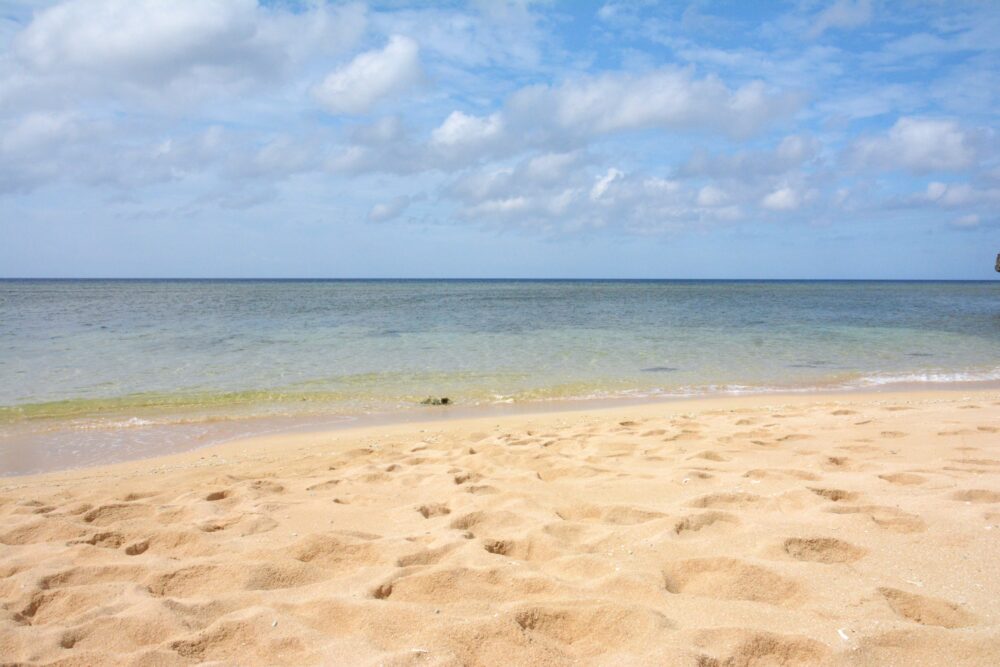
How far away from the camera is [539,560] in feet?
11.5

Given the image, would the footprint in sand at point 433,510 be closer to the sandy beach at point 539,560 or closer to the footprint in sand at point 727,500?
the sandy beach at point 539,560

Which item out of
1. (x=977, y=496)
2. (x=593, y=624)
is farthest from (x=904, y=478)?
(x=593, y=624)

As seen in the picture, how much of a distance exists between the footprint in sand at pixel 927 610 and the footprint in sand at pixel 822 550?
0.44 m

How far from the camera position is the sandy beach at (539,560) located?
2.59 m

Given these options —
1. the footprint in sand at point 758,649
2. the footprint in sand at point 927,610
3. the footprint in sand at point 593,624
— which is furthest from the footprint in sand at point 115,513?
the footprint in sand at point 927,610

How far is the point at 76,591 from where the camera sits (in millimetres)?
3203

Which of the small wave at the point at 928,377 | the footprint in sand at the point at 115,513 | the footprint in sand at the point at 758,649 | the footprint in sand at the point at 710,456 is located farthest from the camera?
the small wave at the point at 928,377

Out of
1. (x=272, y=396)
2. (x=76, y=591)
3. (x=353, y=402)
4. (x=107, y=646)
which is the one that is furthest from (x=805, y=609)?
(x=272, y=396)

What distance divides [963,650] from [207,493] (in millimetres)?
4901

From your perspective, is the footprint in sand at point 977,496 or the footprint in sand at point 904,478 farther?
the footprint in sand at point 904,478

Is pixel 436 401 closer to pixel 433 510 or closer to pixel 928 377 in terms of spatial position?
pixel 433 510

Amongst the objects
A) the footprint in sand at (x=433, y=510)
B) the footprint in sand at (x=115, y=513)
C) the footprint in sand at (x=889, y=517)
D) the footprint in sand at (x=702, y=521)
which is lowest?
the footprint in sand at (x=115, y=513)

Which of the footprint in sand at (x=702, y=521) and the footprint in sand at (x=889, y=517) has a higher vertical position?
the footprint in sand at (x=889, y=517)

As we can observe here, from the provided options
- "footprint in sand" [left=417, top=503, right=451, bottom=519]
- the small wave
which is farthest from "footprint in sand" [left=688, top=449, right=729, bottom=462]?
the small wave
